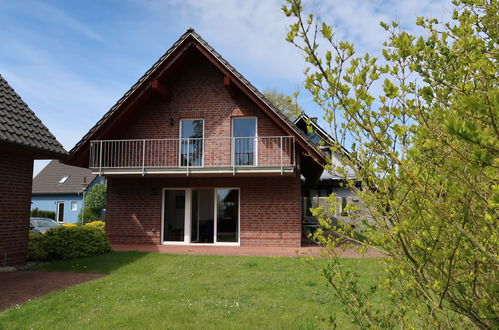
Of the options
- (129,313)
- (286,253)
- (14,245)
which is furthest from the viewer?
(286,253)

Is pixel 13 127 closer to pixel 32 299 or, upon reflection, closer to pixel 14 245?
pixel 14 245

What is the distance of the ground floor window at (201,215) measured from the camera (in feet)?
43.2

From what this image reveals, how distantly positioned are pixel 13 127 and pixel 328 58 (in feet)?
26.7

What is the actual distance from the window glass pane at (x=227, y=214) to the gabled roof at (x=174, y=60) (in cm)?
326

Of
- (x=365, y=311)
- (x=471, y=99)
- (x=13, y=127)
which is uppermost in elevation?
(x=13, y=127)

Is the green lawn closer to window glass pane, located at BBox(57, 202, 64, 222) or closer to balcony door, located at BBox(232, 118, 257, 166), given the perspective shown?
balcony door, located at BBox(232, 118, 257, 166)

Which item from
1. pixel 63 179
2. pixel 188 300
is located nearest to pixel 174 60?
pixel 188 300

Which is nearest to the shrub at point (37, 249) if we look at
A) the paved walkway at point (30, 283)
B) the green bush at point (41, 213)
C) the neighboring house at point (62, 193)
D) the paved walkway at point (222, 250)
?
the paved walkway at point (30, 283)

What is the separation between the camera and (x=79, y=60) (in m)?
8.88

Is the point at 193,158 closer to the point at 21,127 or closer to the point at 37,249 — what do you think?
the point at 37,249

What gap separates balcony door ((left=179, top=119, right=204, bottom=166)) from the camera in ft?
43.3

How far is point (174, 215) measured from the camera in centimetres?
1362

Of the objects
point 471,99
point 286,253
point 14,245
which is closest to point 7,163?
point 14,245

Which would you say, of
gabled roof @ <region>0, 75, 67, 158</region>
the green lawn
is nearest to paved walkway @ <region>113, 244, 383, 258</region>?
the green lawn
